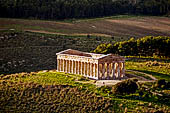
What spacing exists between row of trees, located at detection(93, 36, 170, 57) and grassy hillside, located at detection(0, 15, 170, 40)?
27188 millimetres

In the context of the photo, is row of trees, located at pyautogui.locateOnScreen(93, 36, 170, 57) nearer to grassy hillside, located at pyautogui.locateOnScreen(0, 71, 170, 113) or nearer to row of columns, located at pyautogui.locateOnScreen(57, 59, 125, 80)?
row of columns, located at pyautogui.locateOnScreen(57, 59, 125, 80)

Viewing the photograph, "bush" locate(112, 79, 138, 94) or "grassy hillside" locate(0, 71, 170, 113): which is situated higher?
"bush" locate(112, 79, 138, 94)

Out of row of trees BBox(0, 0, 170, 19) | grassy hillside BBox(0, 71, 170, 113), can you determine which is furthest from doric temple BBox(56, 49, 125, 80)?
row of trees BBox(0, 0, 170, 19)

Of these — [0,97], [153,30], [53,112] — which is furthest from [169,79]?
[153,30]

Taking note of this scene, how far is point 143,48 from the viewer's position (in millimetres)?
122938

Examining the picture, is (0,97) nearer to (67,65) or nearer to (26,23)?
(67,65)

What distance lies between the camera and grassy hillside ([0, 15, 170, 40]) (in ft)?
496

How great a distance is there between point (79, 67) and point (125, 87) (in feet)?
61.5

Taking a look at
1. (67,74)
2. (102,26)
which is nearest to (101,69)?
(67,74)

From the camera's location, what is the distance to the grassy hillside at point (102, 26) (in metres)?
151

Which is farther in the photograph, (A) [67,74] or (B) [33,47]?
(B) [33,47]

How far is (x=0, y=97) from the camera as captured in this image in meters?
76.4

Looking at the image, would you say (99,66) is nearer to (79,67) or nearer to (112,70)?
(112,70)

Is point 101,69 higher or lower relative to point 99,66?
lower
